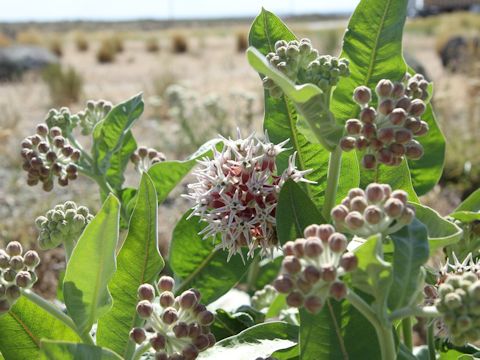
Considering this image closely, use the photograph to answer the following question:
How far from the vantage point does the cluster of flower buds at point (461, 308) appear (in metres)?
0.76

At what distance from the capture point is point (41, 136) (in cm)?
139

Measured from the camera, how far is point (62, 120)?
1499mm

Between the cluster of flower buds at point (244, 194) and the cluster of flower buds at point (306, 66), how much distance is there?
4.5 inches

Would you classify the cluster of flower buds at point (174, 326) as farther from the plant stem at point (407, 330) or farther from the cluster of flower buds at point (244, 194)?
the plant stem at point (407, 330)

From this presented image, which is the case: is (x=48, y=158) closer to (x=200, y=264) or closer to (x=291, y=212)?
(x=200, y=264)

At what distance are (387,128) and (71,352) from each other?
0.49 metres

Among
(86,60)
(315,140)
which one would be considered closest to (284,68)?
(315,140)

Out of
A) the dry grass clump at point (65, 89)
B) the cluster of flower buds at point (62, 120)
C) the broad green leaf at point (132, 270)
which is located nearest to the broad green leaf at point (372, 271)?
the broad green leaf at point (132, 270)

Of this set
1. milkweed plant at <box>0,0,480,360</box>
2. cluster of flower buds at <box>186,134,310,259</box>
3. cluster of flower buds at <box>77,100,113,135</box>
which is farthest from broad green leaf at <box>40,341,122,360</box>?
cluster of flower buds at <box>77,100,113,135</box>

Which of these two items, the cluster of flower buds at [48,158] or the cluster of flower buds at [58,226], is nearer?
the cluster of flower buds at [58,226]

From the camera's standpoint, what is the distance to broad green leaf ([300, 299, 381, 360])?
37.1 inches

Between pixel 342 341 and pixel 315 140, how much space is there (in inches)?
11.4

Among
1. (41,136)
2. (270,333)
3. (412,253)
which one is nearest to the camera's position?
(412,253)

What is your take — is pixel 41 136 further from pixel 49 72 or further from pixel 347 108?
pixel 49 72
